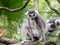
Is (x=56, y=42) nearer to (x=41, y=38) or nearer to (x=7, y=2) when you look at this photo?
(x=41, y=38)

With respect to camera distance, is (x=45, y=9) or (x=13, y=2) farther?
(x=45, y=9)

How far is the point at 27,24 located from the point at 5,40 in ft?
4.97

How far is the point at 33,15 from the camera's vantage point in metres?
4.63

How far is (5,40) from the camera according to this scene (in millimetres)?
3484

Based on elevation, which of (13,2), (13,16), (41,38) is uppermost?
(13,2)

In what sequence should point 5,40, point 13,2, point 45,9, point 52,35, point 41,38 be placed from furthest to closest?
point 45,9, point 13,2, point 41,38, point 52,35, point 5,40

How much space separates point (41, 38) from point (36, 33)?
0.28 m

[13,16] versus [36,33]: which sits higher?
[13,16]

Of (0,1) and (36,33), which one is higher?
(0,1)

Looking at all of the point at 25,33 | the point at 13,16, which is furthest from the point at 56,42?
the point at 13,16

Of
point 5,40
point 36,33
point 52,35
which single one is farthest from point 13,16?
point 5,40

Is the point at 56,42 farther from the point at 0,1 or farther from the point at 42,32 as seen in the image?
the point at 0,1

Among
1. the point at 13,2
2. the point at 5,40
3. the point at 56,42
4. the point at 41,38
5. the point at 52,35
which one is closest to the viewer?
the point at 5,40

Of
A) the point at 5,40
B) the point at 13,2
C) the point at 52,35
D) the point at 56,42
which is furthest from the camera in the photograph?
the point at 13,2
